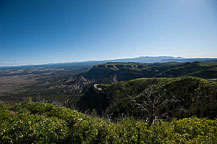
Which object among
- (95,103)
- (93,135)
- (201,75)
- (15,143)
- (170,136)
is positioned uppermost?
(15,143)

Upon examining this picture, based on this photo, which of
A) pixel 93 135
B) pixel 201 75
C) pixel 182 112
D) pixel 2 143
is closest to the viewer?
pixel 2 143

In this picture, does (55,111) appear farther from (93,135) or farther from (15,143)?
(93,135)

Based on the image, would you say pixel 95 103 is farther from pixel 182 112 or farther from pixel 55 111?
pixel 55 111

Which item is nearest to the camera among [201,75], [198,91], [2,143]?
[2,143]

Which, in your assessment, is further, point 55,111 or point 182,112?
point 182,112

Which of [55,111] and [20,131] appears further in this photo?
[55,111]

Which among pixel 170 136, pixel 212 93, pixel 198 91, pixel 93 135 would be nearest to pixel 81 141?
pixel 93 135

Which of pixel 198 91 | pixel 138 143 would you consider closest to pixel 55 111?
pixel 138 143

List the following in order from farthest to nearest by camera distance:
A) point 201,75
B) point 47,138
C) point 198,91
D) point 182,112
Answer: point 201,75 → point 198,91 → point 182,112 → point 47,138

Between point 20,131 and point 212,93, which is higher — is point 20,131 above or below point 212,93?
above
